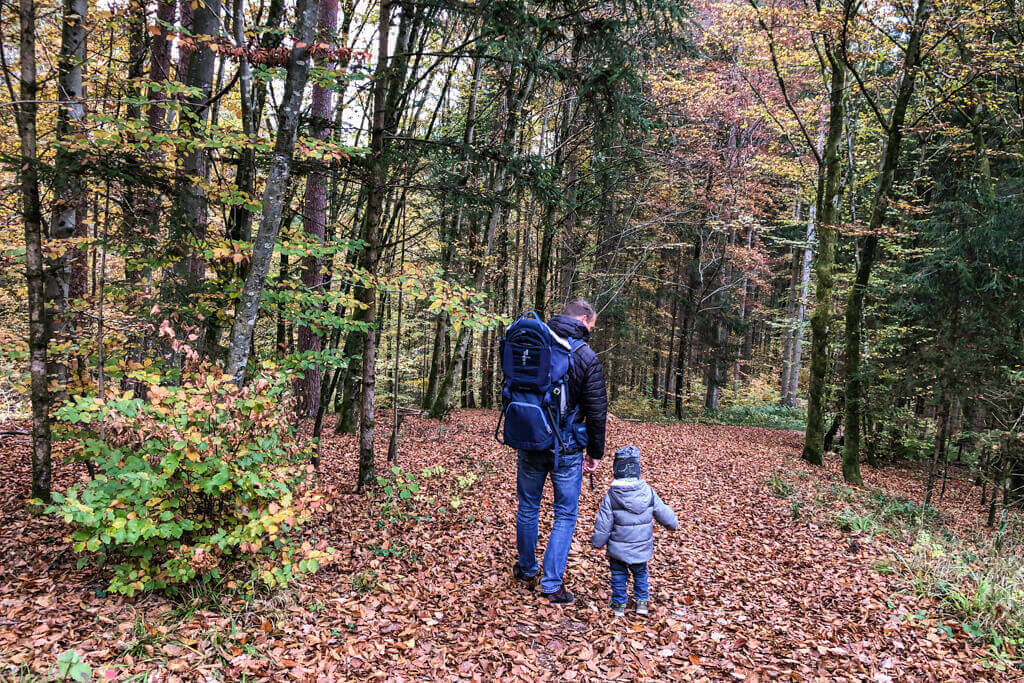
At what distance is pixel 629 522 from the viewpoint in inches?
154

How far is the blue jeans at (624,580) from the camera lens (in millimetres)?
4004

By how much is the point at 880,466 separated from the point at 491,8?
1212 centimetres

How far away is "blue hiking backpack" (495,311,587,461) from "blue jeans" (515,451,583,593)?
0.15 metres

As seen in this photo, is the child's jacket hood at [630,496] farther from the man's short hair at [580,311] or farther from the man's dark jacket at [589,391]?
the man's short hair at [580,311]

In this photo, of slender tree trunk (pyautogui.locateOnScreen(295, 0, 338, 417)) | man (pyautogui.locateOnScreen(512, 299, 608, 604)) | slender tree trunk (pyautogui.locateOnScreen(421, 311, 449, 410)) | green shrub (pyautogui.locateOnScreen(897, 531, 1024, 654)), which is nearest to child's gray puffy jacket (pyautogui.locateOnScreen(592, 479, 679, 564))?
man (pyautogui.locateOnScreen(512, 299, 608, 604))

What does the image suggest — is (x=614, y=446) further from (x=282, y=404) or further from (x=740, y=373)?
(x=740, y=373)

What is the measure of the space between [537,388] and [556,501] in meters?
0.98

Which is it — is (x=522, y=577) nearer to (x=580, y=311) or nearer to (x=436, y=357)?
(x=580, y=311)

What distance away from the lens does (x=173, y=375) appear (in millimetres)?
3973

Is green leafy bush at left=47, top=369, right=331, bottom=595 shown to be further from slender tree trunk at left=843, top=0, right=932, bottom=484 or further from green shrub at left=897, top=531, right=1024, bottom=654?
slender tree trunk at left=843, top=0, right=932, bottom=484

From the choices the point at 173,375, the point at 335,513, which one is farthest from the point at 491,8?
the point at 335,513

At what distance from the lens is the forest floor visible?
2939mm

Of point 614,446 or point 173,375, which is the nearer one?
point 173,375

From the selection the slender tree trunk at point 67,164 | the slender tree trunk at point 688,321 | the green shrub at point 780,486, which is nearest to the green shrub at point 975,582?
the green shrub at point 780,486
